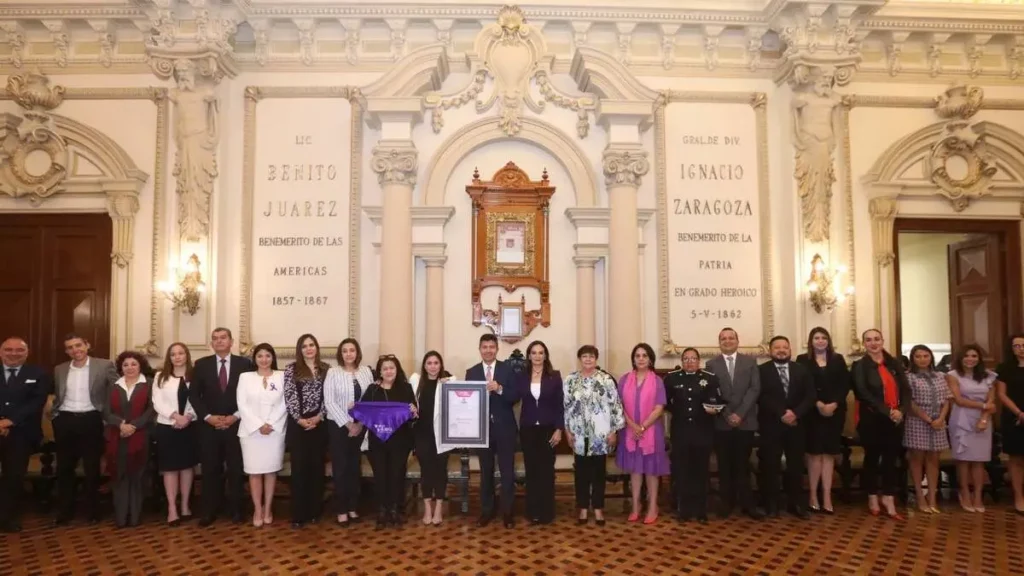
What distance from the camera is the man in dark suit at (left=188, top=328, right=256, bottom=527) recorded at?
5156 millimetres

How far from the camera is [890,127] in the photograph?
7.52 m

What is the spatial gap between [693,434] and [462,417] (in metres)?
1.84

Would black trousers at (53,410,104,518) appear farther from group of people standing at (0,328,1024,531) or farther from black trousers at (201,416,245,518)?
black trousers at (201,416,245,518)

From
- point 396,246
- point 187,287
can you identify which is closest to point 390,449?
point 396,246

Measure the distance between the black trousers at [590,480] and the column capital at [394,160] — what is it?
3.54 meters

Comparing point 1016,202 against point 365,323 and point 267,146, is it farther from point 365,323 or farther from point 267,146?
point 267,146

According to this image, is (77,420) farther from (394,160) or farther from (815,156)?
(815,156)

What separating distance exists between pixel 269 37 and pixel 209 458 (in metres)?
4.68

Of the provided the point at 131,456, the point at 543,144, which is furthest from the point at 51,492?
the point at 543,144

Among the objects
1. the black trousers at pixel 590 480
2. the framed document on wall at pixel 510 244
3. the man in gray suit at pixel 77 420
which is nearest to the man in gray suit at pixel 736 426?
the black trousers at pixel 590 480

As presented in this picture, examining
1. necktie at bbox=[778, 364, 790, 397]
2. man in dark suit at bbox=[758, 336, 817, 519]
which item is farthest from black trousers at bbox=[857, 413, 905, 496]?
necktie at bbox=[778, 364, 790, 397]

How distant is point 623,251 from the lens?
7.04 meters

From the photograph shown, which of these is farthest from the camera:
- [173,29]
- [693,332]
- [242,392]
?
[693,332]

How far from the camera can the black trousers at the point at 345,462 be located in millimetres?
5113
